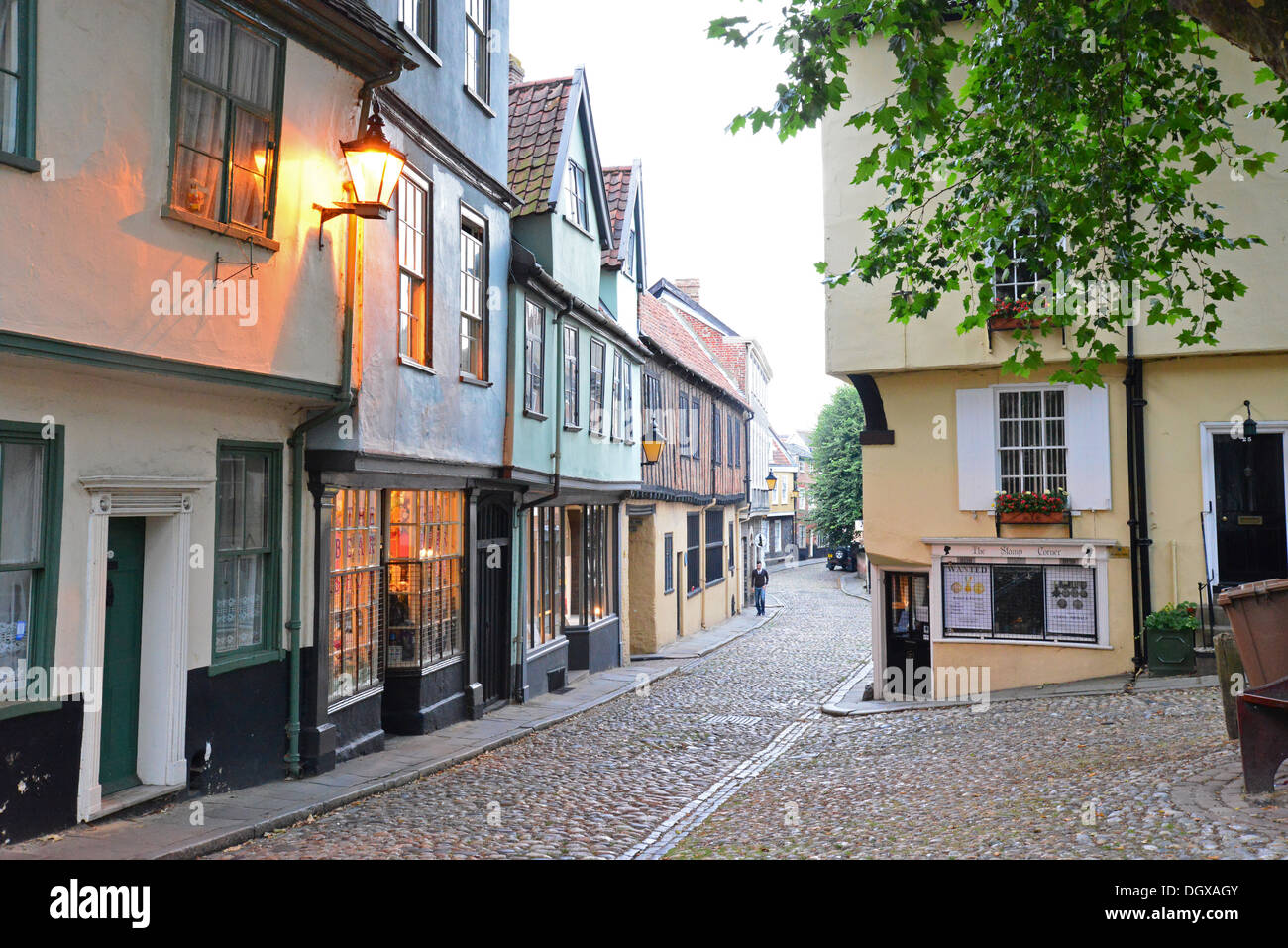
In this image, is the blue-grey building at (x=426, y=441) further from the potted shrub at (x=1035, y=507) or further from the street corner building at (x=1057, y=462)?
the potted shrub at (x=1035, y=507)

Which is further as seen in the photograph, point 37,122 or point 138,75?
point 138,75

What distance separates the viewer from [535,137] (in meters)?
17.2

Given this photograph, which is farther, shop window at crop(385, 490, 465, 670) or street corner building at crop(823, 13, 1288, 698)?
street corner building at crop(823, 13, 1288, 698)

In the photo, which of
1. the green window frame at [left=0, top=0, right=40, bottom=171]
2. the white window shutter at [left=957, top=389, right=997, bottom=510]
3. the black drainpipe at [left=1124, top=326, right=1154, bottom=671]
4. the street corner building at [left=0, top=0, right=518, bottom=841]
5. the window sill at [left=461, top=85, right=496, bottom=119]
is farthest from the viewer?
the white window shutter at [left=957, top=389, right=997, bottom=510]

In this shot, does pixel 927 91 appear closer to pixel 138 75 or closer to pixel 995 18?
pixel 995 18

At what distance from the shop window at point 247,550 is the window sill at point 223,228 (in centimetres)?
179

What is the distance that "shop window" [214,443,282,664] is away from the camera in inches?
351

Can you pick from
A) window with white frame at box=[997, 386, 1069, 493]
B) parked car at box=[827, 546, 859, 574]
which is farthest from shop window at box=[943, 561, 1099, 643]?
parked car at box=[827, 546, 859, 574]

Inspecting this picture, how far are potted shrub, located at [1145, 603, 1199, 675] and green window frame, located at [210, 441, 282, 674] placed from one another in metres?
11.7

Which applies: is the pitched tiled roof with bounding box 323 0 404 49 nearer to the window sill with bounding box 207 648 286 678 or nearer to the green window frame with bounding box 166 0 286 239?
the green window frame with bounding box 166 0 286 239

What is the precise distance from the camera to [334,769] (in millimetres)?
10086

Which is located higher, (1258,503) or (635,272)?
(635,272)

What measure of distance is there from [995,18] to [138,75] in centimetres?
790

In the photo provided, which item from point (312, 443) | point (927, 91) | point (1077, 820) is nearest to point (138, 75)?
point (312, 443)
